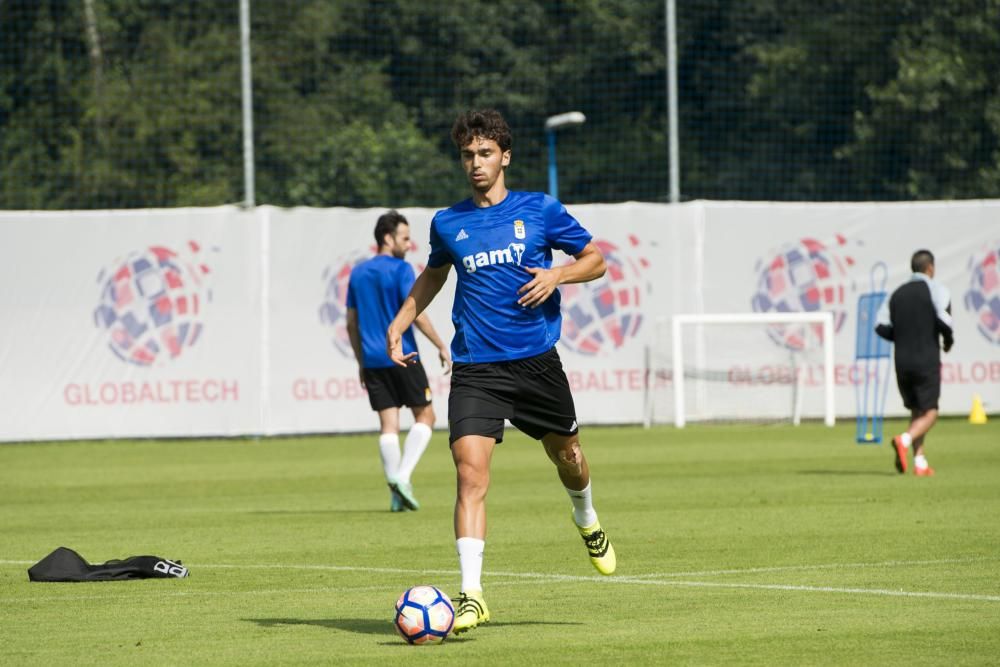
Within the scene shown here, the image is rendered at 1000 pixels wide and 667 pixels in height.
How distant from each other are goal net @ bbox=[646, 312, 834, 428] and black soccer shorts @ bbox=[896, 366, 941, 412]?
861 centimetres

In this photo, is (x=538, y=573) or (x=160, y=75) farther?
(x=160, y=75)

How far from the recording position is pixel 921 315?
18172 millimetres

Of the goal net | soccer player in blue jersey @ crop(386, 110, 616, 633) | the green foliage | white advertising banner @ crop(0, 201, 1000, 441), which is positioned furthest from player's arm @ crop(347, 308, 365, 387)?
the green foliage

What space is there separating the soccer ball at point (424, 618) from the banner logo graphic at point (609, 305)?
1831cm

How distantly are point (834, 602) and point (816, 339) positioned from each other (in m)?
18.6

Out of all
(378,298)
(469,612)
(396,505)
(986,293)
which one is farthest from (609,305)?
(469,612)

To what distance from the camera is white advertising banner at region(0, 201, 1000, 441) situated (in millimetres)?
25500

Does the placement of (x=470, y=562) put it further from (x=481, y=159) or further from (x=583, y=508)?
(x=481, y=159)

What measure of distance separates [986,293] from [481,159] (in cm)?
2029

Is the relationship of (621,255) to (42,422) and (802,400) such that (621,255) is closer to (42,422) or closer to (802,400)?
(802,400)

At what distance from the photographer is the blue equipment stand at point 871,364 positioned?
25906 millimetres

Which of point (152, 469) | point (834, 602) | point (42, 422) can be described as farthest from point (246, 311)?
point (834, 602)

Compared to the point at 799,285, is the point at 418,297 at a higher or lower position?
higher

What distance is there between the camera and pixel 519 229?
28.2 ft
